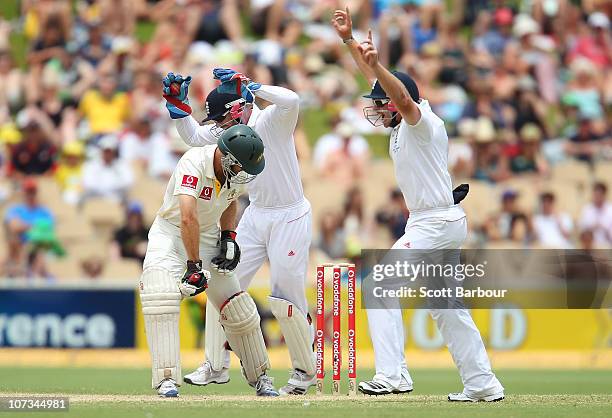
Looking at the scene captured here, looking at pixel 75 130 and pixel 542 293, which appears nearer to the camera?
pixel 542 293

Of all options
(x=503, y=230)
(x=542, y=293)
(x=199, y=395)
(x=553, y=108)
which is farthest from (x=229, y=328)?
(x=553, y=108)

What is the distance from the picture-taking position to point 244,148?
8.63m

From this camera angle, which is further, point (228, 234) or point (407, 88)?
point (228, 234)

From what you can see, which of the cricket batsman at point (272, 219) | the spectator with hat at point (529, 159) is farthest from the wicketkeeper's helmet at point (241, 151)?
the spectator with hat at point (529, 159)

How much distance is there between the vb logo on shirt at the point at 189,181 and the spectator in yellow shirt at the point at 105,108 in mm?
8510

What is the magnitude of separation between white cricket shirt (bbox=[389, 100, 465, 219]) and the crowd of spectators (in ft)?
19.0

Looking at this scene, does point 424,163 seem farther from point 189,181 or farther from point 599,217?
point 599,217

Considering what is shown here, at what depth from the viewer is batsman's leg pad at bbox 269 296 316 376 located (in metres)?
9.61

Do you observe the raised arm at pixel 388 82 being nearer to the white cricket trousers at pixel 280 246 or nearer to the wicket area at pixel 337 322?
the wicket area at pixel 337 322

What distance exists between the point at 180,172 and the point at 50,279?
21.9ft

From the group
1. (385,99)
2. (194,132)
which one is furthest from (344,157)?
(385,99)

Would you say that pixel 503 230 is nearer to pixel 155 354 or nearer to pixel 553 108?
pixel 553 108

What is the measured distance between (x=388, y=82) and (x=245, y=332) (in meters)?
1.97

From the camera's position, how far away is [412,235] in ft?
29.9
